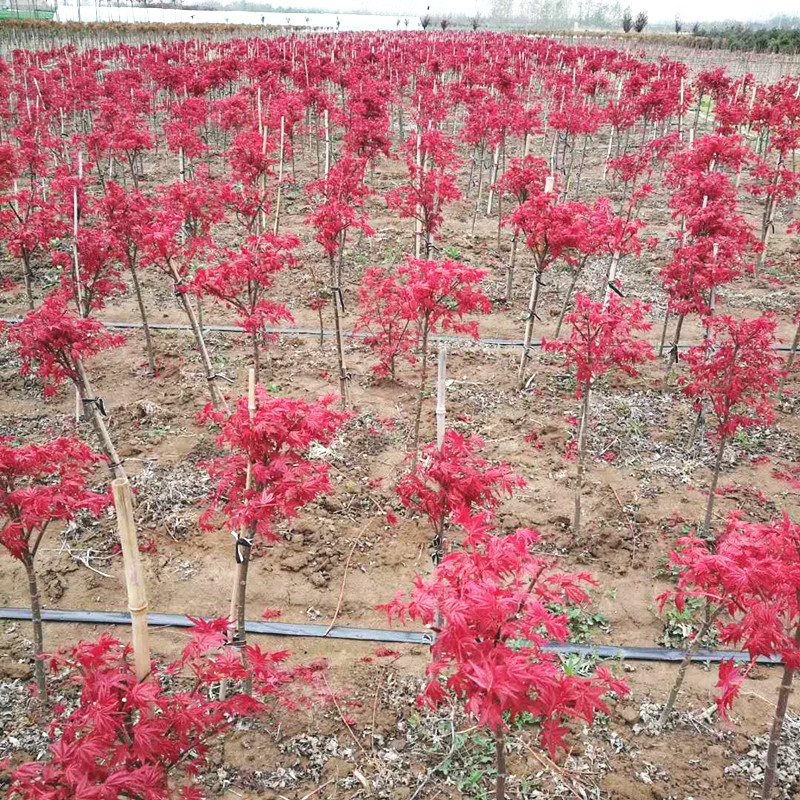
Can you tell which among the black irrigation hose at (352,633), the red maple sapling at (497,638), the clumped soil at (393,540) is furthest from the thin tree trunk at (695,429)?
the red maple sapling at (497,638)

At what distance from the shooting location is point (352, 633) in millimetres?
4684

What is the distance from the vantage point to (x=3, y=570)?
5.24 metres

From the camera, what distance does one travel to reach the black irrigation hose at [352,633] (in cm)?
454

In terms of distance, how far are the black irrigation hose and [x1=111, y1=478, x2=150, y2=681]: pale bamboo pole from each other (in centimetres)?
206

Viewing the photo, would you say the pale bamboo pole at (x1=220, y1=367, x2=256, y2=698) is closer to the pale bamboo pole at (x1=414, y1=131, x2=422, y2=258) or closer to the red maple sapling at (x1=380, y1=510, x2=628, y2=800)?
the red maple sapling at (x1=380, y1=510, x2=628, y2=800)

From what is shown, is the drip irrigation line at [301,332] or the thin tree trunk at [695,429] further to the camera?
the drip irrigation line at [301,332]

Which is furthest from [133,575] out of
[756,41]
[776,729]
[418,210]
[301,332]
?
[756,41]

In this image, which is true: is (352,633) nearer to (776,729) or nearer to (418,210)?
(776,729)

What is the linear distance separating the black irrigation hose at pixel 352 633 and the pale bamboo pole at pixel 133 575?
206 cm

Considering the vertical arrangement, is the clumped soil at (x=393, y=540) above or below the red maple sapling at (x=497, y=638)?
below

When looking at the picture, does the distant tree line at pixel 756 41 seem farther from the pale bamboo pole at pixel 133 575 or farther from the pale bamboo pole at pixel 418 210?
the pale bamboo pole at pixel 133 575

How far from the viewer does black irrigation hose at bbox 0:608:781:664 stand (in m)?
4.54

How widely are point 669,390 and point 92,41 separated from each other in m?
32.0

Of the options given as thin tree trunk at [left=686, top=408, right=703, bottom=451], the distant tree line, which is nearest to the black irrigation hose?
thin tree trunk at [left=686, top=408, right=703, bottom=451]
